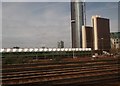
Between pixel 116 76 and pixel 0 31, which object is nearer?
pixel 0 31

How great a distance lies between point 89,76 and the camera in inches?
276

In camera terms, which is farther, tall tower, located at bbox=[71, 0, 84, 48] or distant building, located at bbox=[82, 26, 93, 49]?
tall tower, located at bbox=[71, 0, 84, 48]

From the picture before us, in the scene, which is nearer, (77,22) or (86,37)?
(86,37)

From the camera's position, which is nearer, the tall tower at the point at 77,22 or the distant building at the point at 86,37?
the distant building at the point at 86,37

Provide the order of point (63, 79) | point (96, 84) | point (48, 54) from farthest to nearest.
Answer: point (48, 54) < point (63, 79) < point (96, 84)

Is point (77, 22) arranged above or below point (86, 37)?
above

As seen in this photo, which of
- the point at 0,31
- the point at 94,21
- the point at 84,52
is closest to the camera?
the point at 0,31

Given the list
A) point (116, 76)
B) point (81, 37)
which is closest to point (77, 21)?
point (81, 37)

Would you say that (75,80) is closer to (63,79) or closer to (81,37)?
(63,79)

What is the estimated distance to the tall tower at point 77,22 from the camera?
61.7 meters

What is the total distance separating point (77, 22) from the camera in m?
64.8

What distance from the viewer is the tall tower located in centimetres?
6166

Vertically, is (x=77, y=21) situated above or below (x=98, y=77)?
above

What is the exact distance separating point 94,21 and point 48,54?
17282 millimetres
